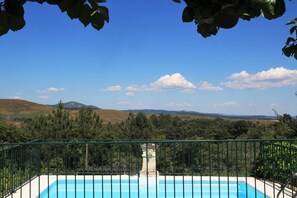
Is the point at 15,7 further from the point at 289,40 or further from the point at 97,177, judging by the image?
the point at 97,177

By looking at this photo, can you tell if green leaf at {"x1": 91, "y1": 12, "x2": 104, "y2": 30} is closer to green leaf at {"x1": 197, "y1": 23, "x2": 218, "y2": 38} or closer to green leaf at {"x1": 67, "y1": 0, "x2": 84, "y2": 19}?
green leaf at {"x1": 67, "y1": 0, "x2": 84, "y2": 19}

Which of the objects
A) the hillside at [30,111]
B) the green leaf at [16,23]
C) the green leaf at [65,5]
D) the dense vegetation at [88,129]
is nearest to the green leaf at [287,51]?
the green leaf at [65,5]

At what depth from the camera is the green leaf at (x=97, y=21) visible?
3.61 feet

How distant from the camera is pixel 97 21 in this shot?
43.9 inches

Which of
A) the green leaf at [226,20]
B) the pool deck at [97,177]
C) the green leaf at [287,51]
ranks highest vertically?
the green leaf at [287,51]

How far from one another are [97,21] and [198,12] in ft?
1.22

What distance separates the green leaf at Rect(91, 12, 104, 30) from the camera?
43.3 inches

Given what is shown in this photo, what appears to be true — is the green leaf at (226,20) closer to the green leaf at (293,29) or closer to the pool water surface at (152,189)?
the green leaf at (293,29)

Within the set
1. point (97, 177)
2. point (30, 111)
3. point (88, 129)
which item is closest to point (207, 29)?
point (97, 177)

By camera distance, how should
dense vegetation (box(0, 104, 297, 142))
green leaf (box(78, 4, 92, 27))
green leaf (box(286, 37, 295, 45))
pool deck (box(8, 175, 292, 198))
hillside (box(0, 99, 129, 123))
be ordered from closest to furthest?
green leaf (box(78, 4, 92, 27)) < green leaf (box(286, 37, 295, 45)) < pool deck (box(8, 175, 292, 198)) < dense vegetation (box(0, 104, 297, 142)) < hillside (box(0, 99, 129, 123))

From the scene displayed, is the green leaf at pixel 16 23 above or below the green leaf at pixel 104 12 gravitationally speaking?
below

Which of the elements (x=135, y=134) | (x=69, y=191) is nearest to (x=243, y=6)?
(x=69, y=191)

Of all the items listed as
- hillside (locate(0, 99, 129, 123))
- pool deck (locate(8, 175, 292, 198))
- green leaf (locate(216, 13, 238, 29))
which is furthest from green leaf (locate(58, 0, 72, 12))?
hillside (locate(0, 99, 129, 123))

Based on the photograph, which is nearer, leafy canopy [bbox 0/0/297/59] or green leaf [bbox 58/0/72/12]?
leafy canopy [bbox 0/0/297/59]
